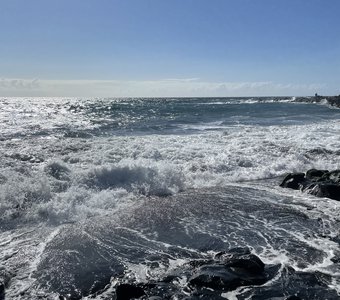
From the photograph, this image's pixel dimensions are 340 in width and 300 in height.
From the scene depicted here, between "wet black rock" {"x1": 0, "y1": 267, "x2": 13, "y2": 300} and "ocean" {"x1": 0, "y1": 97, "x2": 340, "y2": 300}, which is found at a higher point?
"wet black rock" {"x1": 0, "y1": 267, "x2": 13, "y2": 300}

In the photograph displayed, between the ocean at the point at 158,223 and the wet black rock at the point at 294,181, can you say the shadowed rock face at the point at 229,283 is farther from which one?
the wet black rock at the point at 294,181

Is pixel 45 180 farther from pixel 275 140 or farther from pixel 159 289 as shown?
pixel 275 140

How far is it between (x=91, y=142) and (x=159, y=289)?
1849 cm

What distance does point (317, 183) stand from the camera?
1327 cm

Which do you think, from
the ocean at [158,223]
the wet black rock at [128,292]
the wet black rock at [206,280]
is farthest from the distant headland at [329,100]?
the wet black rock at [128,292]

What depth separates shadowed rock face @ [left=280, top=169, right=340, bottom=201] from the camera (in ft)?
40.8

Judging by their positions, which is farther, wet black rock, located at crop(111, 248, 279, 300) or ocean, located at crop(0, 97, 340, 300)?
ocean, located at crop(0, 97, 340, 300)

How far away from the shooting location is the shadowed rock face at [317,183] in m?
12.5

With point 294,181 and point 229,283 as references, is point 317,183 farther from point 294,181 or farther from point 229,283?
point 229,283

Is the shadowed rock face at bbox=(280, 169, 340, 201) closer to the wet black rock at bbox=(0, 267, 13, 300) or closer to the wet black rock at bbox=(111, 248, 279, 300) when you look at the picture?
the wet black rock at bbox=(111, 248, 279, 300)

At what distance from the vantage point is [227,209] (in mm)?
11109

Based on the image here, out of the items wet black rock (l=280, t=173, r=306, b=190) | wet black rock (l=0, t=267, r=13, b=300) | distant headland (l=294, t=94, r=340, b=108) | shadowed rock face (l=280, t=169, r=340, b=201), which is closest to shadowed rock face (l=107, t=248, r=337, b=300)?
wet black rock (l=0, t=267, r=13, b=300)

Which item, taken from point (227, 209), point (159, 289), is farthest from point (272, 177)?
point (159, 289)

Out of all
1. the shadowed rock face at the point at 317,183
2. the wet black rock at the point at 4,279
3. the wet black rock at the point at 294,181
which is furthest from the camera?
the wet black rock at the point at 294,181
